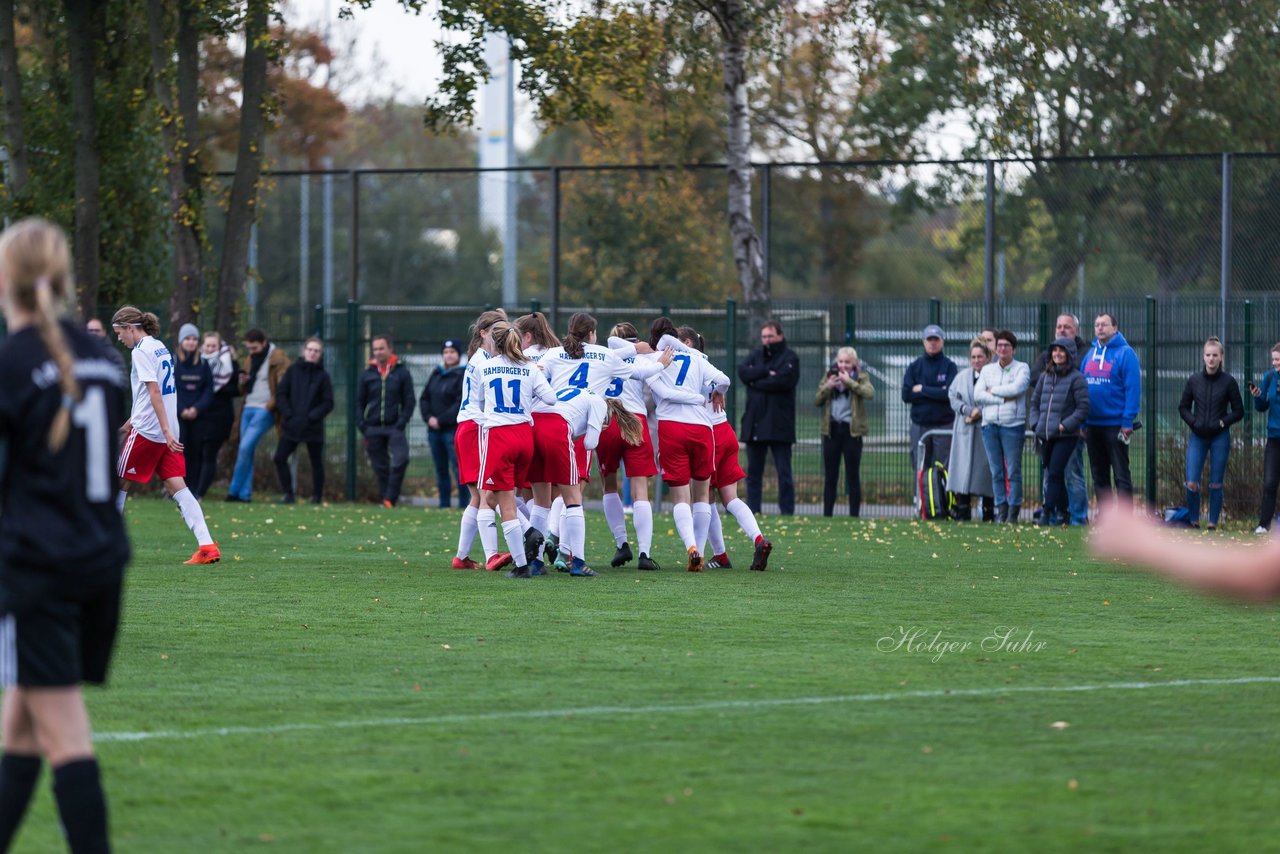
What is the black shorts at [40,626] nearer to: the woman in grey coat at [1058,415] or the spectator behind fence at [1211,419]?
the woman in grey coat at [1058,415]

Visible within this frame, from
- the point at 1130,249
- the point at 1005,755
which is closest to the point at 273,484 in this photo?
the point at 1130,249

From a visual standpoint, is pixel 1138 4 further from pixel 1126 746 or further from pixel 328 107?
pixel 1126 746

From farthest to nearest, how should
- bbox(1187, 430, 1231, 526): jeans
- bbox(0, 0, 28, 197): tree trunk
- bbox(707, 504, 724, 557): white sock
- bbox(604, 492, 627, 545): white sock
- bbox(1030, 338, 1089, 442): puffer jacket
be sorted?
bbox(0, 0, 28, 197): tree trunk < bbox(1187, 430, 1231, 526): jeans < bbox(1030, 338, 1089, 442): puffer jacket < bbox(604, 492, 627, 545): white sock < bbox(707, 504, 724, 557): white sock

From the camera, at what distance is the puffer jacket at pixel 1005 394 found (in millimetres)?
18641

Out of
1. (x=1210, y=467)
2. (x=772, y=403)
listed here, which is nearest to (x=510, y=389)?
(x=772, y=403)

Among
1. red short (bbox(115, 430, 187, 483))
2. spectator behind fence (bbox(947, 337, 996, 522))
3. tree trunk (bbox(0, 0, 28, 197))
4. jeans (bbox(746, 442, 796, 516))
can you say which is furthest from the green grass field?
tree trunk (bbox(0, 0, 28, 197))

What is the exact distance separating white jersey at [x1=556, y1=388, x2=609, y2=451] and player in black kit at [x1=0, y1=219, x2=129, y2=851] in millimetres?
8360

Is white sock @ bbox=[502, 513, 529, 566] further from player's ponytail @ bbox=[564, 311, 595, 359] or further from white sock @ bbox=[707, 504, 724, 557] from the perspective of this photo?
white sock @ bbox=[707, 504, 724, 557]

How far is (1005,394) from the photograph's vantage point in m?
18.6

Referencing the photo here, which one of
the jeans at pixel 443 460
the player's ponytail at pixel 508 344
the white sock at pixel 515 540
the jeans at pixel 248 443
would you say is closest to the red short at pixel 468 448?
the white sock at pixel 515 540

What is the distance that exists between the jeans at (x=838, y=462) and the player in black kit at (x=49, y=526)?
1540cm

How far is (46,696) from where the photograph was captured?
190 inches

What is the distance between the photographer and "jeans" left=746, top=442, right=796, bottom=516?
19750 mm

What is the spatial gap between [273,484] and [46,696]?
19.3 m
